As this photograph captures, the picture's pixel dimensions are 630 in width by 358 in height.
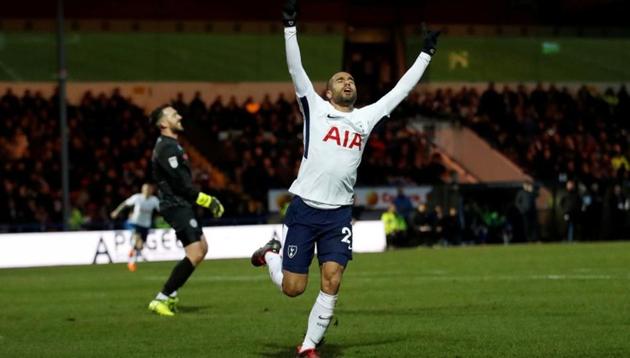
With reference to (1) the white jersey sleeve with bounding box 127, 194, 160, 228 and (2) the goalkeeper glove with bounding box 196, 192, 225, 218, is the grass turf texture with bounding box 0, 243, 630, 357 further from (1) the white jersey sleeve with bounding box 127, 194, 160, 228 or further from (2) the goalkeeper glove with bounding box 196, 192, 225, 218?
(1) the white jersey sleeve with bounding box 127, 194, 160, 228

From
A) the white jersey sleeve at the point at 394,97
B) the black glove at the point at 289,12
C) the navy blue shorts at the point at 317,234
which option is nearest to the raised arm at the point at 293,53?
the black glove at the point at 289,12

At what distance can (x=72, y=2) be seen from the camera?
43938mm

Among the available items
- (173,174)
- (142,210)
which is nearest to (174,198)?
(173,174)

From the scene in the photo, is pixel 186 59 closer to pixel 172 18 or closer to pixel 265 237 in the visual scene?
pixel 172 18

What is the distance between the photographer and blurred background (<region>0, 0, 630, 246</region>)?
3675 centimetres

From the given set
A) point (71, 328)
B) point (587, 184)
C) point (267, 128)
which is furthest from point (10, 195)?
point (71, 328)

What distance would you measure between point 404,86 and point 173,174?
461cm

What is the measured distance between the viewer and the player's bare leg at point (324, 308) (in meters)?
10.4

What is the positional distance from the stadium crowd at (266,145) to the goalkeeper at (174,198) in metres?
18.2

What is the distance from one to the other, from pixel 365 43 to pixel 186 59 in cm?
833

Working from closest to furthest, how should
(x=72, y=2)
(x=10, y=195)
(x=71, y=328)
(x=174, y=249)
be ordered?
(x=71, y=328) → (x=174, y=249) → (x=10, y=195) → (x=72, y=2)

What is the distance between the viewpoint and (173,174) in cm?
1491

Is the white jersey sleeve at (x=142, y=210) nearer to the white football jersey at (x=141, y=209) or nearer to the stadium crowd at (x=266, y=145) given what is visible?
the white football jersey at (x=141, y=209)

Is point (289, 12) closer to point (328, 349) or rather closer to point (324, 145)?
point (324, 145)
